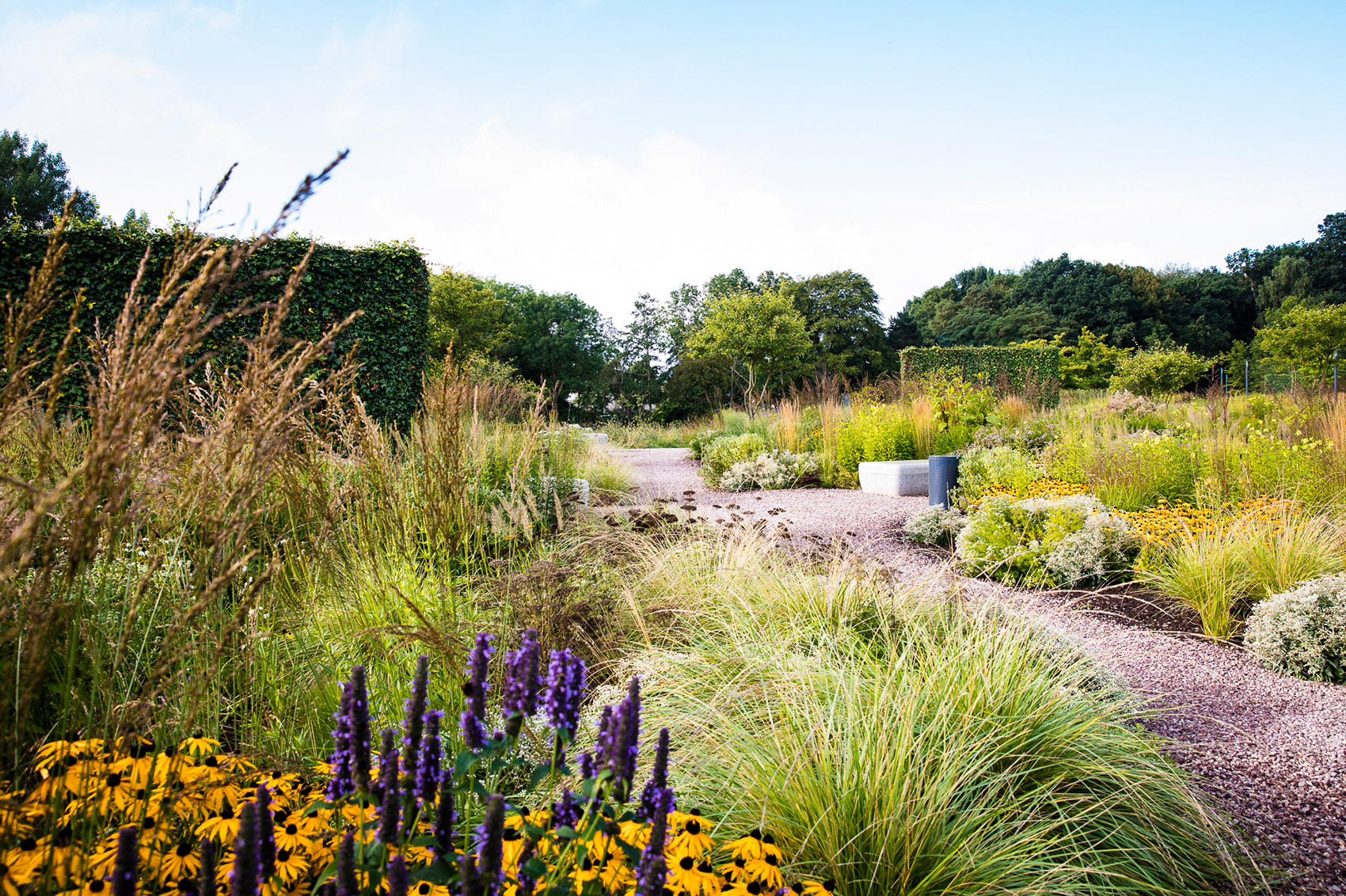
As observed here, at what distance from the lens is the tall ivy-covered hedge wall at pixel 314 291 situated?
21.5ft

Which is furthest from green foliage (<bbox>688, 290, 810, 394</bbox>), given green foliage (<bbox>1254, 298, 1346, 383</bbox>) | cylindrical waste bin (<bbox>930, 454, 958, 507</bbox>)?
green foliage (<bbox>1254, 298, 1346, 383</bbox>)

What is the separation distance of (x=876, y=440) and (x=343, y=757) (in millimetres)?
8249

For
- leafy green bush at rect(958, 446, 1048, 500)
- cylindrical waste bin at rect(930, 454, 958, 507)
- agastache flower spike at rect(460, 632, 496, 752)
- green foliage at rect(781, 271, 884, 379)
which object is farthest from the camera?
green foliage at rect(781, 271, 884, 379)

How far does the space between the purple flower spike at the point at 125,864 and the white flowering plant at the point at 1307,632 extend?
4.23 metres

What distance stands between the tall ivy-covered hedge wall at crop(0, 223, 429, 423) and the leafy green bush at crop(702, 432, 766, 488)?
421 cm

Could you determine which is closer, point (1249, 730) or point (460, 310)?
point (1249, 730)

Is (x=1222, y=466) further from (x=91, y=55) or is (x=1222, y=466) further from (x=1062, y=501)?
(x=91, y=55)

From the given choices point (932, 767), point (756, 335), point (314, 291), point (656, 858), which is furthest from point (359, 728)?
point (756, 335)

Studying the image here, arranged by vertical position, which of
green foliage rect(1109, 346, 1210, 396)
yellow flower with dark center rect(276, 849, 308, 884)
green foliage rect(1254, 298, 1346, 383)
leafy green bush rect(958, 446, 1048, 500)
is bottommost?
yellow flower with dark center rect(276, 849, 308, 884)

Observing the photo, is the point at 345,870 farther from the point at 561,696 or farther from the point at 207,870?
the point at 561,696

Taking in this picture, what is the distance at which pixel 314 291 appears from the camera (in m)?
7.28

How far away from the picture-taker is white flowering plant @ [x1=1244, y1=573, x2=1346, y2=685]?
3.09 metres

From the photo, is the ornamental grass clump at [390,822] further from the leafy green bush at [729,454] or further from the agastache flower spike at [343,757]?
the leafy green bush at [729,454]

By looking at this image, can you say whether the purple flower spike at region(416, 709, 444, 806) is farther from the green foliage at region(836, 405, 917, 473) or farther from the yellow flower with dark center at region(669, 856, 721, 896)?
the green foliage at region(836, 405, 917, 473)
